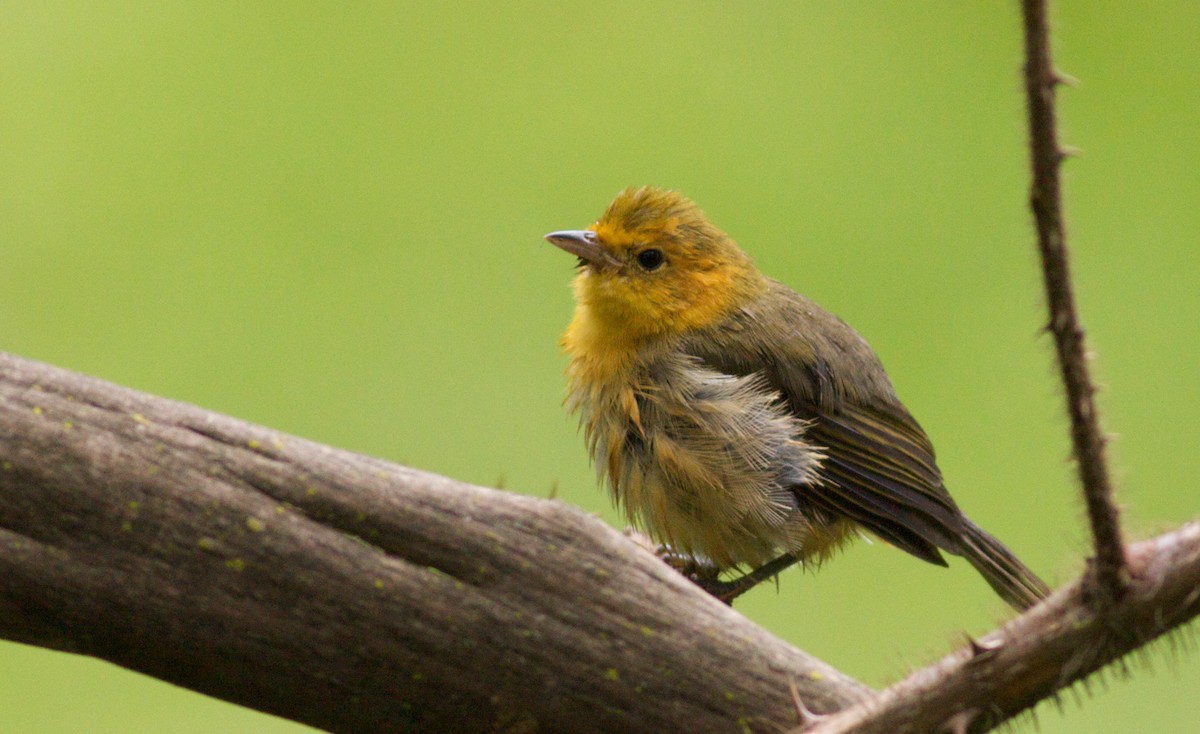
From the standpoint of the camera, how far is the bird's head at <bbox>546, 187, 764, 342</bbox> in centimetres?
261

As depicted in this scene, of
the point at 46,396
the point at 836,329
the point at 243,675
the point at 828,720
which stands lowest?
the point at 828,720

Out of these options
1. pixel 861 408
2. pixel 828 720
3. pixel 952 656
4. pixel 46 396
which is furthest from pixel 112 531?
pixel 861 408

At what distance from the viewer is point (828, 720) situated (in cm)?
141

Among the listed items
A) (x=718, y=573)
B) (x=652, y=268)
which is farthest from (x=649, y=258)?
(x=718, y=573)

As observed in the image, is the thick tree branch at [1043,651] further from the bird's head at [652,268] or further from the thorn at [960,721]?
the bird's head at [652,268]

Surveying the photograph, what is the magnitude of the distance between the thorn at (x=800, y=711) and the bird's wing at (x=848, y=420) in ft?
2.60

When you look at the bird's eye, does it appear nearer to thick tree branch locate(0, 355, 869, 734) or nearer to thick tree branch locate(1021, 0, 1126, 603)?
thick tree branch locate(0, 355, 869, 734)

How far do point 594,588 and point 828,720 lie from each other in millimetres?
344

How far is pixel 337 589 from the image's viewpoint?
1519mm

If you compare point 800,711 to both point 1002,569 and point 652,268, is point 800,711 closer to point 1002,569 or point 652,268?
point 1002,569

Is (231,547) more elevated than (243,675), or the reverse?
(231,547)

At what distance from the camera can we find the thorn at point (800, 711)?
55.6 inches

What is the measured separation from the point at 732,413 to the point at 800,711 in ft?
3.25

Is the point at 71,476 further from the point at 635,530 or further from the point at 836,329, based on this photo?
the point at 836,329
